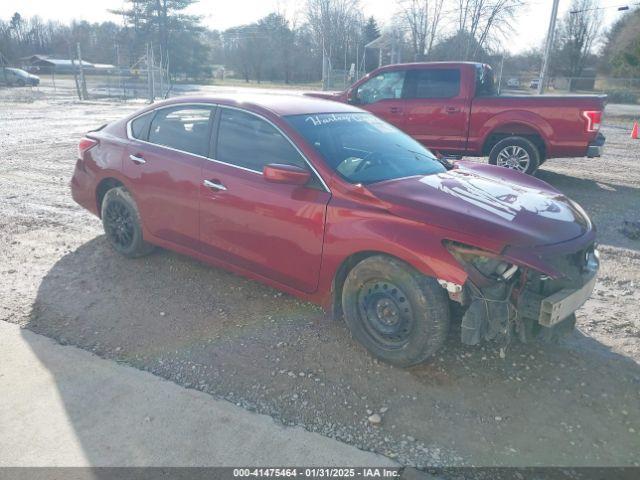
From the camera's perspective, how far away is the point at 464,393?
122 inches

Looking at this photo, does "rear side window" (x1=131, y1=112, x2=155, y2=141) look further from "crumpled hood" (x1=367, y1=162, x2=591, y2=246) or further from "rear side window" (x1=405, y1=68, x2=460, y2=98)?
"rear side window" (x1=405, y1=68, x2=460, y2=98)

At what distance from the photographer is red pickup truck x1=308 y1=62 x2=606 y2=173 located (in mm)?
7863

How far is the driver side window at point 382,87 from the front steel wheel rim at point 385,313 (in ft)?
22.1

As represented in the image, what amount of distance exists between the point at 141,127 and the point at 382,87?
228 inches

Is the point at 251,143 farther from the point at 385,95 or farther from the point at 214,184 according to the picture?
the point at 385,95

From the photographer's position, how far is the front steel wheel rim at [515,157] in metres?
8.31

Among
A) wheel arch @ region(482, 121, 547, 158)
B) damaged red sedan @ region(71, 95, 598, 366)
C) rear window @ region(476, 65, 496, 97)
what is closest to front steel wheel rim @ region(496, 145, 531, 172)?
wheel arch @ region(482, 121, 547, 158)

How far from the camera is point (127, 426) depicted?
9.15ft

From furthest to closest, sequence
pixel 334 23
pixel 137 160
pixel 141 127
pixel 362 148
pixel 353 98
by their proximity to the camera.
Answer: pixel 334 23
pixel 353 98
pixel 141 127
pixel 137 160
pixel 362 148

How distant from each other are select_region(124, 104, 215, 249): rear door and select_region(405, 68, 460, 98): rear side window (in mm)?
5667

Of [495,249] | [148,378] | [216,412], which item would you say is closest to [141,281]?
[148,378]

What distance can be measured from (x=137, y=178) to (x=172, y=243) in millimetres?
701

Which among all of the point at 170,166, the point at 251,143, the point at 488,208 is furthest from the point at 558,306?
the point at 170,166

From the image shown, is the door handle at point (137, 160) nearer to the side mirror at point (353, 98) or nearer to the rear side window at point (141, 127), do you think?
the rear side window at point (141, 127)
